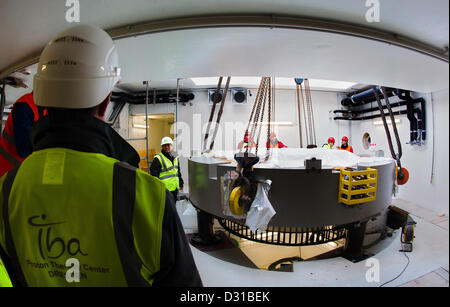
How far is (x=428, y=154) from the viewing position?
104 centimetres

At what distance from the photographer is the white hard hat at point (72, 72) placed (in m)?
0.47

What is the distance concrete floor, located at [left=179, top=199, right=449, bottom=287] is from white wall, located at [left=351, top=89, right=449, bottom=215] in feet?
1.62

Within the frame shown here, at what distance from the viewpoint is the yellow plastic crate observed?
143 cm

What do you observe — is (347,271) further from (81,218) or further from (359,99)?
(359,99)

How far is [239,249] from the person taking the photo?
89.4 inches

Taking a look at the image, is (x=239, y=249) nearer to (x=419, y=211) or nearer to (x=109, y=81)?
(x=109, y=81)

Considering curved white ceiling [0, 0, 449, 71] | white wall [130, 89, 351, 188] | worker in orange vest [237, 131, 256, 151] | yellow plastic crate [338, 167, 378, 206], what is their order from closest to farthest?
curved white ceiling [0, 0, 449, 71] → yellow plastic crate [338, 167, 378, 206] → worker in orange vest [237, 131, 256, 151] → white wall [130, 89, 351, 188]

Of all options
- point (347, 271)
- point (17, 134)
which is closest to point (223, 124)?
point (347, 271)

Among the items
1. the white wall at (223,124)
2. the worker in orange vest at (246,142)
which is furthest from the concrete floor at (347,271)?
the white wall at (223,124)

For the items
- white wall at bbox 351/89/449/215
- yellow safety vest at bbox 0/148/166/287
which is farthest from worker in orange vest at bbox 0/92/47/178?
white wall at bbox 351/89/449/215

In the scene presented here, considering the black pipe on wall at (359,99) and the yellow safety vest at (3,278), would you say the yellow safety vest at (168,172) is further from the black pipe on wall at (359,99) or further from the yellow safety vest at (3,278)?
the black pipe on wall at (359,99)

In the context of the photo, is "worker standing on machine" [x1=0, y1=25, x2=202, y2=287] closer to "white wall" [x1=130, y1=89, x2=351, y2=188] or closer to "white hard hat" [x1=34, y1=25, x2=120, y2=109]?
"white hard hat" [x1=34, y1=25, x2=120, y2=109]

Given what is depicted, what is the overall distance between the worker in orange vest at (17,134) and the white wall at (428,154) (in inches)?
75.6
